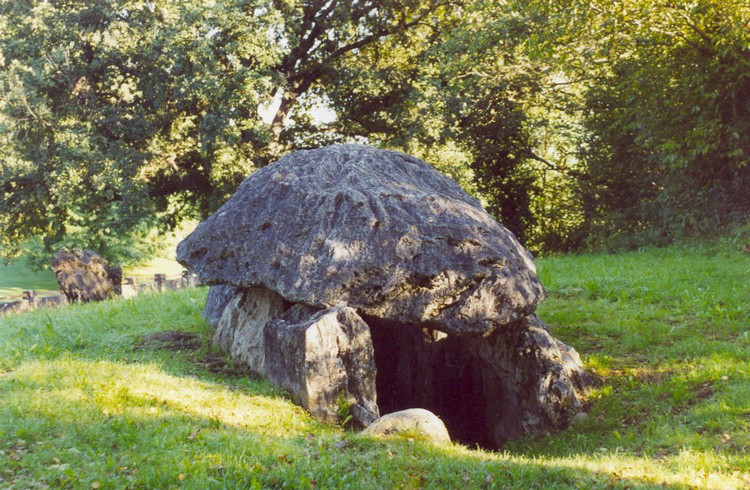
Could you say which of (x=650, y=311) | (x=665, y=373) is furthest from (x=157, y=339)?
(x=650, y=311)

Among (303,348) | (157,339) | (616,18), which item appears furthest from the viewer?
(616,18)

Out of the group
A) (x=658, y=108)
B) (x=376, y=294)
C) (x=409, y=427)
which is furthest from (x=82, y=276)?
(x=658, y=108)

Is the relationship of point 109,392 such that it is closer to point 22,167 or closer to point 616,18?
point 616,18

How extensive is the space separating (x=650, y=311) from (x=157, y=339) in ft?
27.5

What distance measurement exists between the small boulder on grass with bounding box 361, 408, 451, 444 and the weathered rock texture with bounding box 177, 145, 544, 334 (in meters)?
1.85

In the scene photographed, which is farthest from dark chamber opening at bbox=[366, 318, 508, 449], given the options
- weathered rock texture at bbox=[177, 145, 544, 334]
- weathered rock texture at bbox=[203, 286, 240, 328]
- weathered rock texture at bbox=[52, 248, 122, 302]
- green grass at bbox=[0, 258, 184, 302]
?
green grass at bbox=[0, 258, 184, 302]

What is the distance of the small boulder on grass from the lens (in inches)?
289

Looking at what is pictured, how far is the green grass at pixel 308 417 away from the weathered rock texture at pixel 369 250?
152cm

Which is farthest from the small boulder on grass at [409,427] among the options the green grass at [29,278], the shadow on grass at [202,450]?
the green grass at [29,278]

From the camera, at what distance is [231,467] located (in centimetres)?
605

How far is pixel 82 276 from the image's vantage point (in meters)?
16.8

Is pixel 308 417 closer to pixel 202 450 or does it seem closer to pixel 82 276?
pixel 202 450

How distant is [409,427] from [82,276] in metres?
12.1

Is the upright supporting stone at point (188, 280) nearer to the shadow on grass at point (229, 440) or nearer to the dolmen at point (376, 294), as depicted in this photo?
the dolmen at point (376, 294)
